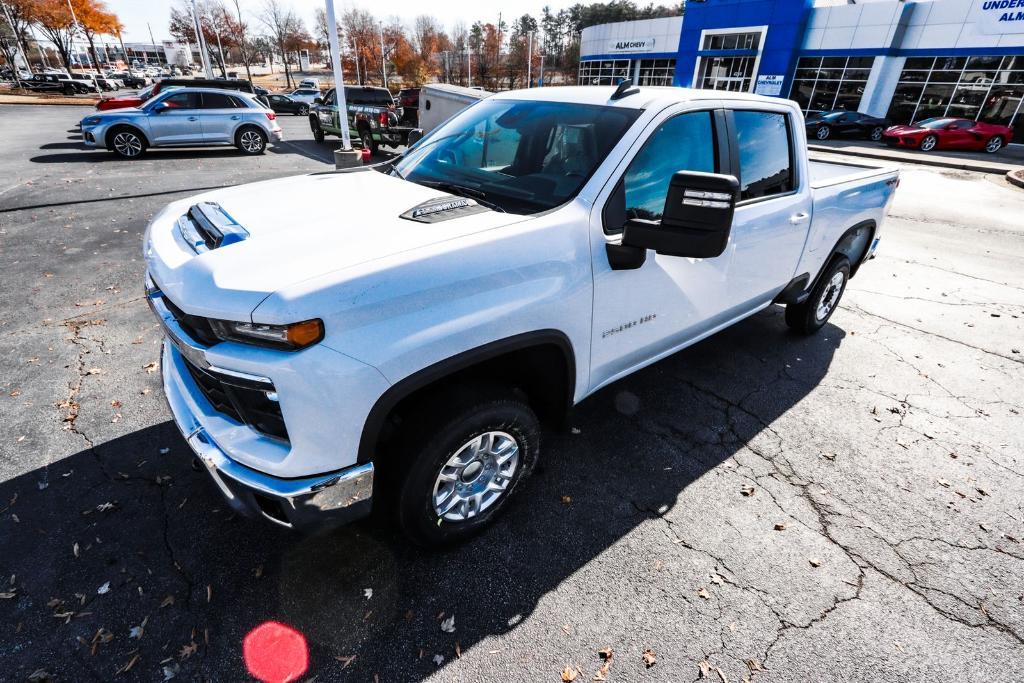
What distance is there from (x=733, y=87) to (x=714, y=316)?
36.5 m

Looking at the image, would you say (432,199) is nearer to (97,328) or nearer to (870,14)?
(97,328)

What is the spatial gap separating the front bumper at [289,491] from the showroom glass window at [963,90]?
32793 millimetres

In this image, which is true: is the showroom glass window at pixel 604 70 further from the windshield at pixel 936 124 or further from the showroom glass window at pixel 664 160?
the showroom glass window at pixel 664 160

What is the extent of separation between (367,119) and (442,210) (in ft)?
42.0

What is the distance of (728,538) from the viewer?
104 inches

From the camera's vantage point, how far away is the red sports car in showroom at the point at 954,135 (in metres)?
19.6

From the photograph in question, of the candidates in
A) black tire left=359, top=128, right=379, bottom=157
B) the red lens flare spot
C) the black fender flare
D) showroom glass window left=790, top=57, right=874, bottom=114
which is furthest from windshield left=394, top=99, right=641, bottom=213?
showroom glass window left=790, top=57, right=874, bottom=114

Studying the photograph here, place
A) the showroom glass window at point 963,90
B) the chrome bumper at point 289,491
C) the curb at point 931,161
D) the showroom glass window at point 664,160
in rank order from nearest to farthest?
the chrome bumper at point 289,491 → the showroom glass window at point 664,160 → the curb at point 931,161 → the showroom glass window at point 963,90

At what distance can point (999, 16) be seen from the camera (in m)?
22.2

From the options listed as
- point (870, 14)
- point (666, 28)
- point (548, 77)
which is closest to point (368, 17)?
point (548, 77)

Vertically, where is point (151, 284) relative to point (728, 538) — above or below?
above

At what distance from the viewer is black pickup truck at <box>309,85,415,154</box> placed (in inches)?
524

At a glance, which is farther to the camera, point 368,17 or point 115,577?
point 368,17

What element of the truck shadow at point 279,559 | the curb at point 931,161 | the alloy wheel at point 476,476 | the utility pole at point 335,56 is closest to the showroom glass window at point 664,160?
the alloy wheel at point 476,476
